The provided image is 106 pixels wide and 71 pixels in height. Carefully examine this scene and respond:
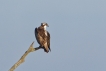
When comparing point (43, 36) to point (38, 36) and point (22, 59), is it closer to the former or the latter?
point (38, 36)

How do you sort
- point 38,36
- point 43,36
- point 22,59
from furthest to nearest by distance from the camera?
point 38,36 → point 43,36 → point 22,59

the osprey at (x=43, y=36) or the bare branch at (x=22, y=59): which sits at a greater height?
the osprey at (x=43, y=36)

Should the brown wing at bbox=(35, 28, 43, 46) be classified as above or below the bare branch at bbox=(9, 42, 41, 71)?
above

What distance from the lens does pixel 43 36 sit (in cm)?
1573

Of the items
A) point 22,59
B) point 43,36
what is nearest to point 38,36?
point 43,36

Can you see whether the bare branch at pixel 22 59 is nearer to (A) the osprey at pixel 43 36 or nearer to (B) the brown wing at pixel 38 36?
(A) the osprey at pixel 43 36

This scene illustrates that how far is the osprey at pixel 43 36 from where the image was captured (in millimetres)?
15308

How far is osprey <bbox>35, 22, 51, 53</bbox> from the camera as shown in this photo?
1531 cm

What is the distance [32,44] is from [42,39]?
4.51m

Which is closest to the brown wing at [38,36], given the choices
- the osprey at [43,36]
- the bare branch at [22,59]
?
the osprey at [43,36]

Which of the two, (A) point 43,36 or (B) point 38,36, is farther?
(B) point 38,36

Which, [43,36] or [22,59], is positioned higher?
[43,36]

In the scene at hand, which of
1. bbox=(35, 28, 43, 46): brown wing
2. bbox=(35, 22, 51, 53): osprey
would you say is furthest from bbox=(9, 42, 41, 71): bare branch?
bbox=(35, 28, 43, 46): brown wing

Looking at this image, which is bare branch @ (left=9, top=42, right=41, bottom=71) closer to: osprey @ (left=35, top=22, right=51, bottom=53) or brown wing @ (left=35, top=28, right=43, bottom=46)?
osprey @ (left=35, top=22, right=51, bottom=53)
